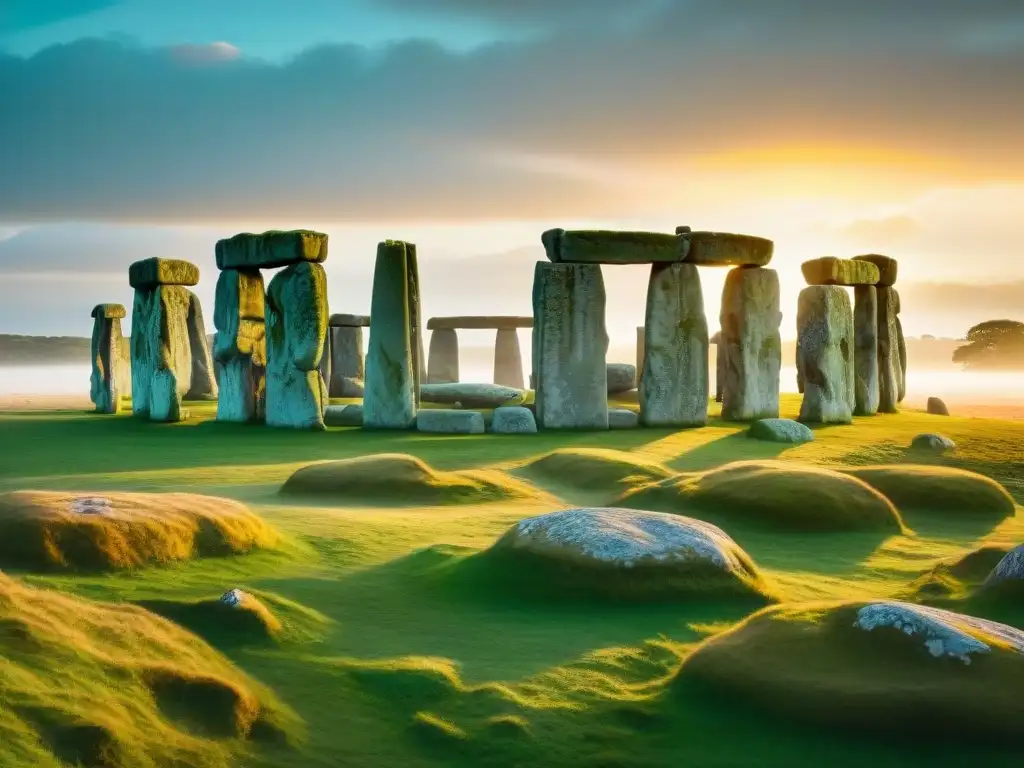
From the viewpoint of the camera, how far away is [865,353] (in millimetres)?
21016

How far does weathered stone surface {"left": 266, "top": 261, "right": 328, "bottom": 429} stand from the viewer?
693 inches

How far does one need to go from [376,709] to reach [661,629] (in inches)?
69.6

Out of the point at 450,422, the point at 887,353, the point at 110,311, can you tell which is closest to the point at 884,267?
the point at 887,353

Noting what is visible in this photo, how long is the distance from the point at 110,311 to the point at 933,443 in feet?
51.7

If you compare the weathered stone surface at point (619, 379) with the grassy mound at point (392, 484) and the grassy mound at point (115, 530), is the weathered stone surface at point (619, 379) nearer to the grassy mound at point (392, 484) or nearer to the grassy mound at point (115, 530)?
the grassy mound at point (392, 484)

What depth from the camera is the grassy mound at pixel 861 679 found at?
4.70m

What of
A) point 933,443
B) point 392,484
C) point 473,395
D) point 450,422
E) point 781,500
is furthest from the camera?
point 473,395

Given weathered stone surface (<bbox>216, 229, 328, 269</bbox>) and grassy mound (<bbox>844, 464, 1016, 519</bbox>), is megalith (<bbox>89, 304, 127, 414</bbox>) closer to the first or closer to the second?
weathered stone surface (<bbox>216, 229, 328, 269</bbox>)

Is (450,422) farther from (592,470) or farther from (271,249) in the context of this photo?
(592,470)

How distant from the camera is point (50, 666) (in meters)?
4.46

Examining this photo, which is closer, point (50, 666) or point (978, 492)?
point (50, 666)

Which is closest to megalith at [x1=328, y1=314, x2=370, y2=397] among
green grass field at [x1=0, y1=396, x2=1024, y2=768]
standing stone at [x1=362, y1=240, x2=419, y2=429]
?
standing stone at [x1=362, y1=240, x2=419, y2=429]

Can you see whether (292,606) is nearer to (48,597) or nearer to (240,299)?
(48,597)

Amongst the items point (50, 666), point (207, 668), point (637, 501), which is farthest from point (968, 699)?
point (637, 501)
